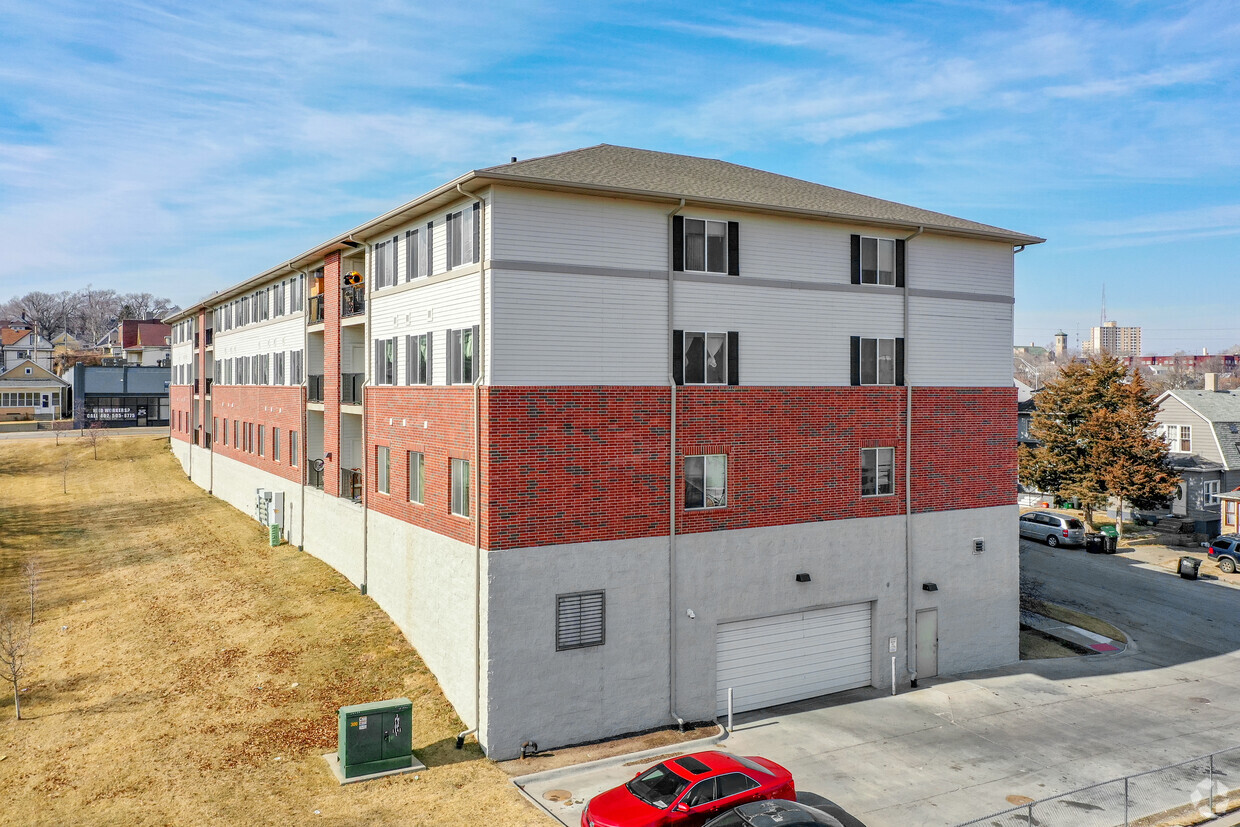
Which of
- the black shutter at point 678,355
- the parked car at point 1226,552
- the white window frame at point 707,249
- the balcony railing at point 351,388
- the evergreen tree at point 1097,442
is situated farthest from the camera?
the evergreen tree at point 1097,442

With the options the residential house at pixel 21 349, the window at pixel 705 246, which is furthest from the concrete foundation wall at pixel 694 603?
the residential house at pixel 21 349

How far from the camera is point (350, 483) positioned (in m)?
28.7

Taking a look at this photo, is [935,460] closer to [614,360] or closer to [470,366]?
[614,360]

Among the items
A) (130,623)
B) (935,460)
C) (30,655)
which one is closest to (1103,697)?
(935,460)

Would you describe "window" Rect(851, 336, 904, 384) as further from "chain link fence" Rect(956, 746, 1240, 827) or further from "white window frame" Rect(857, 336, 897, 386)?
"chain link fence" Rect(956, 746, 1240, 827)

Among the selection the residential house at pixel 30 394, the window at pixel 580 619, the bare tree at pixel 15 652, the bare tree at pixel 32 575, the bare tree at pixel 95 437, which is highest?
the residential house at pixel 30 394

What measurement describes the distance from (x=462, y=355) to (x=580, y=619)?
6.70m

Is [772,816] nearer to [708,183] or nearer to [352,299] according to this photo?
[708,183]

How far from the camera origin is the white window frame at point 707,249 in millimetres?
20281

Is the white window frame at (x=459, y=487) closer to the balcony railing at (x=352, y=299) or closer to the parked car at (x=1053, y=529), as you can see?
the balcony railing at (x=352, y=299)

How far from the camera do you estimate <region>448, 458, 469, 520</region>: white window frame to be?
19.6m

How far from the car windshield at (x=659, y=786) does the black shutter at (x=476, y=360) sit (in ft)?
29.1

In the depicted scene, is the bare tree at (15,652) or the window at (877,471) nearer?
the bare tree at (15,652)

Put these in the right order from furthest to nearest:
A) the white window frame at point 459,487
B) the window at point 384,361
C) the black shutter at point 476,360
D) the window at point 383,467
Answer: the window at point 383,467
the window at point 384,361
the white window frame at point 459,487
the black shutter at point 476,360
